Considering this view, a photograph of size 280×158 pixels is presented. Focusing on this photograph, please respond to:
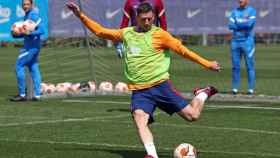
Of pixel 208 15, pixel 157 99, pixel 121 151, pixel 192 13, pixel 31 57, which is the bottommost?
pixel 208 15

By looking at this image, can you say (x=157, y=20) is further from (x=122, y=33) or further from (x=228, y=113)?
(x=122, y=33)

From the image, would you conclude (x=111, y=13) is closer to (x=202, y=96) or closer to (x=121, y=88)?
(x=121, y=88)

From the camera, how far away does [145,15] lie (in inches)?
440

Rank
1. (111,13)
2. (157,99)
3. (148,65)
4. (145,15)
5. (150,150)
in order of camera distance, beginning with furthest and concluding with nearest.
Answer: (111,13)
(157,99)
(148,65)
(145,15)
(150,150)

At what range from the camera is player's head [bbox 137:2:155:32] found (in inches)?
438

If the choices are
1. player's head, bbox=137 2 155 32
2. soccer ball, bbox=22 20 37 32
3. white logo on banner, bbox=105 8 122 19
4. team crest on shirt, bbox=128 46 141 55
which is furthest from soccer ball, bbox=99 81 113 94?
player's head, bbox=137 2 155 32

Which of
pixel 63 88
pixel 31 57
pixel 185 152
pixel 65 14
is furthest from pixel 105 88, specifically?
pixel 185 152

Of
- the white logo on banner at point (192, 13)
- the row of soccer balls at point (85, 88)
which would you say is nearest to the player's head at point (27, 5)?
the row of soccer balls at point (85, 88)

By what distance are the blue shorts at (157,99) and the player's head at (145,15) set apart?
0.78 m

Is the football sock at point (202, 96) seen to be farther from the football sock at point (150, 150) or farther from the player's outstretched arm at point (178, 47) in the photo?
the football sock at point (150, 150)

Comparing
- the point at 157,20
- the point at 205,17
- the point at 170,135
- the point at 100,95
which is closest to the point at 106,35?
the point at 170,135

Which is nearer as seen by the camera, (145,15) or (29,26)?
(145,15)

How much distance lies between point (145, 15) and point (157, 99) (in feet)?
3.62

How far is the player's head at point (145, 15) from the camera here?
1113 centimetres
